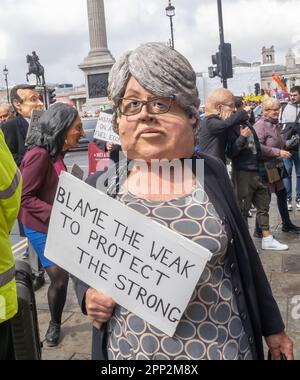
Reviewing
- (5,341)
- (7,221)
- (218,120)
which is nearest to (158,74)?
(7,221)

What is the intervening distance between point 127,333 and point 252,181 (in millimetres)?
3911

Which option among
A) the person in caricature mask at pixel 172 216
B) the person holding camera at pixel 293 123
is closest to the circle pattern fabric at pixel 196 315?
the person in caricature mask at pixel 172 216

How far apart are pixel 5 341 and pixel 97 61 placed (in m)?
30.3

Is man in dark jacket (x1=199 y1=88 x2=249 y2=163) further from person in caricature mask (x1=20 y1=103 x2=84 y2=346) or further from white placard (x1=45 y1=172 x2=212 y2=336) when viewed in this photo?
white placard (x1=45 y1=172 x2=212 y2=336)

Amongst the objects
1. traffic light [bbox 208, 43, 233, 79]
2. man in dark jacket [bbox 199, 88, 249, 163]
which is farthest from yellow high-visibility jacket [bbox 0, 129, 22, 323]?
traffic light [bbox 208, 43, 233, 79]

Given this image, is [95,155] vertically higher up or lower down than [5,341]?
higher up

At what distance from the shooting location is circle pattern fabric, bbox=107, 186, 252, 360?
4.84 feet

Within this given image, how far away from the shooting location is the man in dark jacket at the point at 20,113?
4.98 m

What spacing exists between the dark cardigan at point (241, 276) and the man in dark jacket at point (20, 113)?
3.55 metres

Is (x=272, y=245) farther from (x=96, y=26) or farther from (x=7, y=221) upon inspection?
(x=96, y=26)

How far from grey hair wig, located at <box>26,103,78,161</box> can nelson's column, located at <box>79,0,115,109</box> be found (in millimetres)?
26372

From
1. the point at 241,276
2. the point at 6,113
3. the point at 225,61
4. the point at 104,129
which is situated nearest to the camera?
the point at 241,276

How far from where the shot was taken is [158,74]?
147 cm
